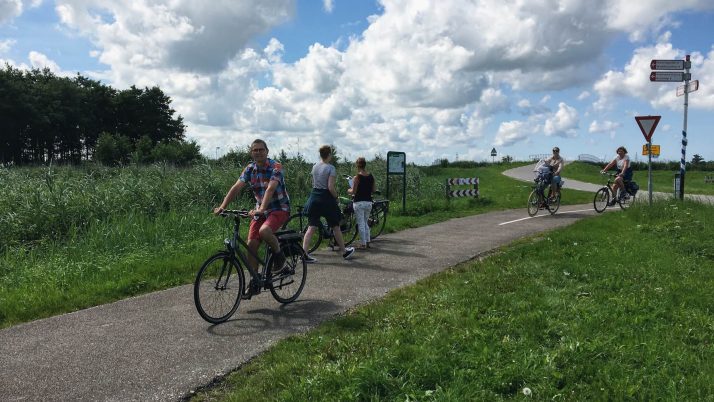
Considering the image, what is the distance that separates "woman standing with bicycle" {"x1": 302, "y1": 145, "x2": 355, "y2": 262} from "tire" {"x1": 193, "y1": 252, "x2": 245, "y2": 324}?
2.92 m

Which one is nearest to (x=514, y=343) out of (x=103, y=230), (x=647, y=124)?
(x=103, y=230)

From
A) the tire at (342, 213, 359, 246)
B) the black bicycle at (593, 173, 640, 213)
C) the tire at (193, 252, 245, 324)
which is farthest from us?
the black bicycle at (593, 173, 640, 213)

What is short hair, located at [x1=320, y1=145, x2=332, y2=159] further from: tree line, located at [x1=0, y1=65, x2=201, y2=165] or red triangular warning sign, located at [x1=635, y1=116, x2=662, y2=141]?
tree line, located at [x1=0, y1=65, x2=201, y2=165]

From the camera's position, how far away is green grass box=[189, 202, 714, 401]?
3553 mm

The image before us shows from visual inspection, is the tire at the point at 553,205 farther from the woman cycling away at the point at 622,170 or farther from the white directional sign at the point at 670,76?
the white directional sign at the point at 670,76

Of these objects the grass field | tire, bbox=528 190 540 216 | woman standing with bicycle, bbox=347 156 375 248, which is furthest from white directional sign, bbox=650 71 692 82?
woman standing with bicycle, bbox=347 156 375 248

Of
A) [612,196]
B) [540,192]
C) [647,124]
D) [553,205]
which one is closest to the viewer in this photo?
[647,124]

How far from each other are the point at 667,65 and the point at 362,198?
1103 cm

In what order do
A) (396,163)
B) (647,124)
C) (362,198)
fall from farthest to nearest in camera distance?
(396,163) < (647,124) < (362,198)

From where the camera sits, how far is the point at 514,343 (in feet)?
13.9

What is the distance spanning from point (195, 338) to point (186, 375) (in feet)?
2.89

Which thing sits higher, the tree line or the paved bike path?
the tree line

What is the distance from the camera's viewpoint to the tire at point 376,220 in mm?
11320

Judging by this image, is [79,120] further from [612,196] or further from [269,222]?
[269,222]
